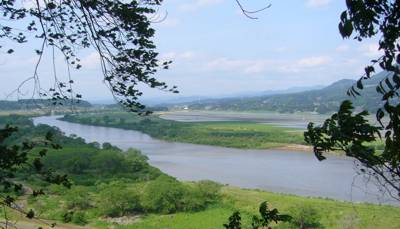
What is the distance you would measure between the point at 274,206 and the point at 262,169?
741 cm

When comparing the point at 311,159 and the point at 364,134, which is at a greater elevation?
the point at 364,134

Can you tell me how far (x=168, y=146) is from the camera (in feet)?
104

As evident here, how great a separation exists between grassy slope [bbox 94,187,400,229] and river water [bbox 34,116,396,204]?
68 centimetres

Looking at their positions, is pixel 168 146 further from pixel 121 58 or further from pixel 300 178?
pixel 121 58

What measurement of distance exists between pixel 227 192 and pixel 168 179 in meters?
2.28

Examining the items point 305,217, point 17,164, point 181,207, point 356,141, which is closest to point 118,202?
point 181,207

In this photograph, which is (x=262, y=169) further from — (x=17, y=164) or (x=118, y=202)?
(x=17, y=164)

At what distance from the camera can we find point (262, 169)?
2133cm

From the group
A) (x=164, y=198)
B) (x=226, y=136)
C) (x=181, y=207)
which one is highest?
(x=226, y=136)

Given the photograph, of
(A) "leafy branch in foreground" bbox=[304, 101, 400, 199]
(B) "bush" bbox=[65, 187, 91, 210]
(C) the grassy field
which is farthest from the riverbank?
(C) the grassy field

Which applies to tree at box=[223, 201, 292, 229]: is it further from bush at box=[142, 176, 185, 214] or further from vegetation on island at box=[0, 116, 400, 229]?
bush at box=[142, 176, 185, 214]

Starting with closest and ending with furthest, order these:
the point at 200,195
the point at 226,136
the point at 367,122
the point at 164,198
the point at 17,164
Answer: the point at 367,122
the point at 17,164
the point at 164,198
the point at 200,195
the point at 226,136

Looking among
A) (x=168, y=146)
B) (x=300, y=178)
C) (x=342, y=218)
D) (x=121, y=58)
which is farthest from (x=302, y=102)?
(x=121, y=58)

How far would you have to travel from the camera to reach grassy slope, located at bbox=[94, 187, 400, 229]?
1273 cm
